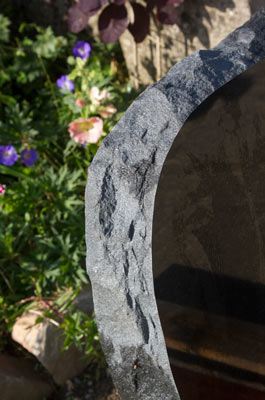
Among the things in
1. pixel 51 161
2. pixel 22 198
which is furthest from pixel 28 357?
pixel 51 161

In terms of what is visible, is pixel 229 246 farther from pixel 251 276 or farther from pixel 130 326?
pixel 130 326

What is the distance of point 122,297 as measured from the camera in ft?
3.87

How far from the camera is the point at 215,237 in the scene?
124 cm

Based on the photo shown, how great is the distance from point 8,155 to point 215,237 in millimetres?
1523

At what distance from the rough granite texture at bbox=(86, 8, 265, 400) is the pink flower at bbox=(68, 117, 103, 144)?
2.99ft

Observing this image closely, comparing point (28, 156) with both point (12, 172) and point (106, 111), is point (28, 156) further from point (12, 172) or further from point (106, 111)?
point (106, 111)

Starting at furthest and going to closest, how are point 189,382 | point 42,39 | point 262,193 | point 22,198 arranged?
point 42,39, point 22,198, point 262,193, point 189,382

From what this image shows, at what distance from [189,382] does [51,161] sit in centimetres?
200

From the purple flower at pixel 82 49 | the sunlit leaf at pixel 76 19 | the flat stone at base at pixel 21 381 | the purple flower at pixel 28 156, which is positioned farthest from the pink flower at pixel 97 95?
the flat stone at base at pixel 21 381

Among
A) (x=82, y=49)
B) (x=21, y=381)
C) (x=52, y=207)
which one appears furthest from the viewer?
(x=82, y=49)

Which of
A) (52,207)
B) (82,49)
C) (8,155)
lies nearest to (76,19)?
(82,49)

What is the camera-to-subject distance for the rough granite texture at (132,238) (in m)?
1.17

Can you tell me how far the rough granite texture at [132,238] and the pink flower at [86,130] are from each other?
91 centimetres

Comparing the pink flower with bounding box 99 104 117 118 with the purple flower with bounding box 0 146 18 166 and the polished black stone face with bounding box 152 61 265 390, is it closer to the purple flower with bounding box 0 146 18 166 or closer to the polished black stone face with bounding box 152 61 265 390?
the purple flower with bounding box 0 146 18 166
